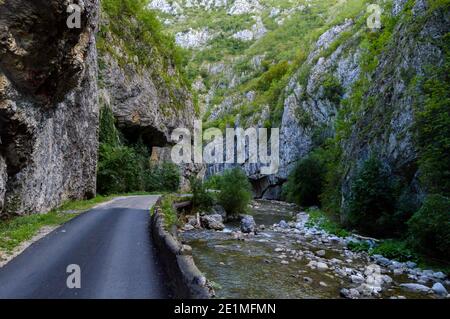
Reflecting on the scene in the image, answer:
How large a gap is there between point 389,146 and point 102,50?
25.8 meters

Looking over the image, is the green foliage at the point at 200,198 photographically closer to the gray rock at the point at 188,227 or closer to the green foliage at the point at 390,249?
the gray rock at the point at 188,227

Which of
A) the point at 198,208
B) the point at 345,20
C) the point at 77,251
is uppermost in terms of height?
the point at 345,20

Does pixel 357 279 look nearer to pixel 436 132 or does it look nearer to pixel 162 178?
pixel 436 132

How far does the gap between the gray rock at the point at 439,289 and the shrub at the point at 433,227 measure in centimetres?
171

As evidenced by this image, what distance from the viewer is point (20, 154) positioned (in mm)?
11531

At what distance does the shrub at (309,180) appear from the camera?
37094mm

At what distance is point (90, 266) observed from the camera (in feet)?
25.1

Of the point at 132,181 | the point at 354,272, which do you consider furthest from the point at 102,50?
the point at 354,272

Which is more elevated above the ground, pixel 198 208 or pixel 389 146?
pixel 389 146

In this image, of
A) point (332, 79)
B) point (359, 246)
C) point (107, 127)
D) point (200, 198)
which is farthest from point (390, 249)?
point (332, 79)

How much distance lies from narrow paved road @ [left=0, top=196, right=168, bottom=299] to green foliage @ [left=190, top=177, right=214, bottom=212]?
12.1 m

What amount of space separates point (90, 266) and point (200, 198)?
1705cm

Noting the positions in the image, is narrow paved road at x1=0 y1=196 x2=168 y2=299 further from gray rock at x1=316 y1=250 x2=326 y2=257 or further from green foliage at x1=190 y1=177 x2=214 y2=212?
green foliage at x1=190 y1=177 x2=214 y2=212
